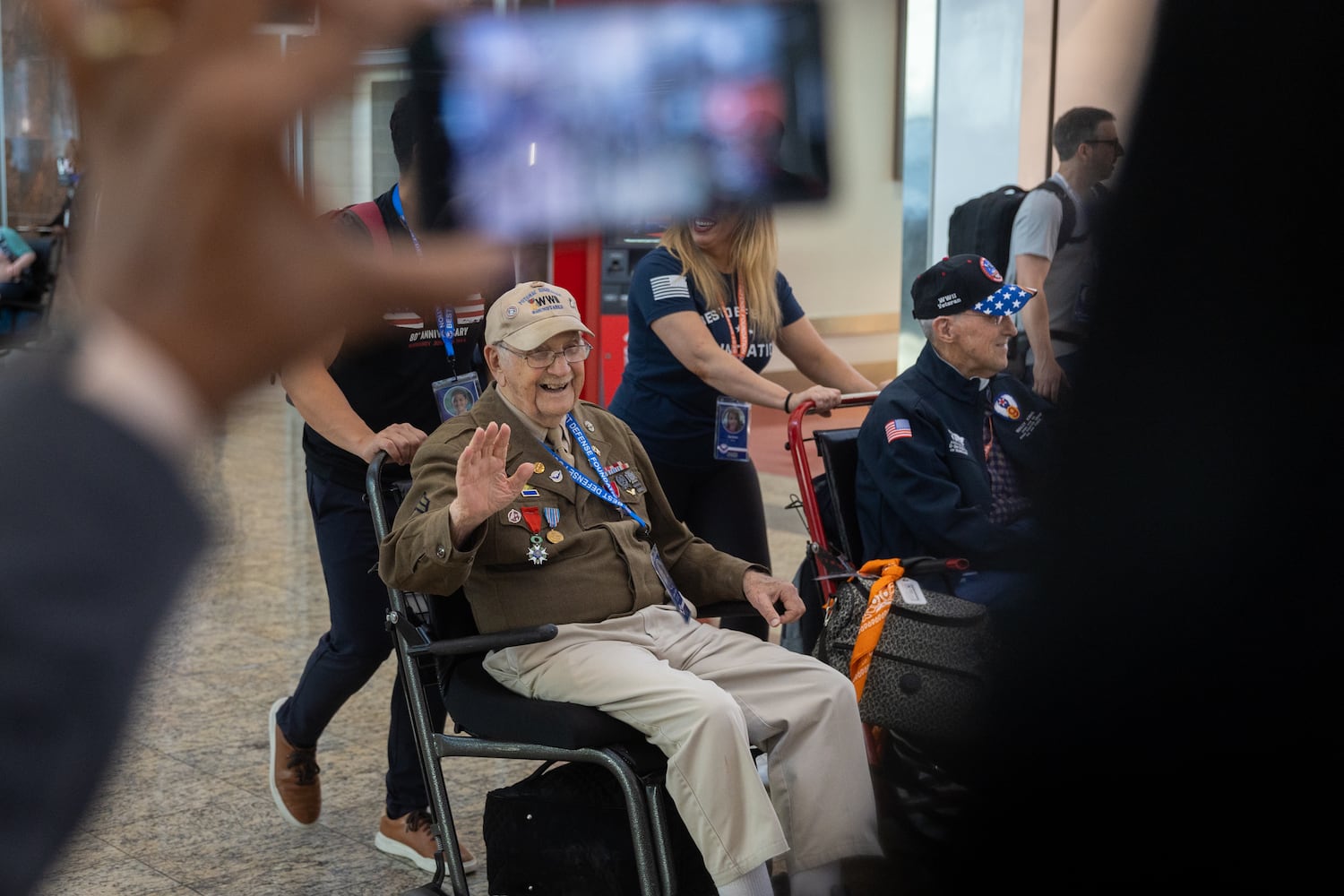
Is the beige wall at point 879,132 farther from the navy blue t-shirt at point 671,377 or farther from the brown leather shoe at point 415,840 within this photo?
the brown leather shoe at point 415,840

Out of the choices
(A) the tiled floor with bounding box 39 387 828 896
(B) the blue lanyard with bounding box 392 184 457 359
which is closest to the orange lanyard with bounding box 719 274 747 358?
(A) the tiled floor with bounding box 39 387 828 896

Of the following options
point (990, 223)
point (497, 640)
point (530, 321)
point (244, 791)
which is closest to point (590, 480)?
point (530, 321)

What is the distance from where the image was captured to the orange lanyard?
153 inches

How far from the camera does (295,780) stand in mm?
3516

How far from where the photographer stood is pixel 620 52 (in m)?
1.23

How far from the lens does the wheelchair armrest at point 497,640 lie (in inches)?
105

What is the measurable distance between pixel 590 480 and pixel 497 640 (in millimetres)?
524

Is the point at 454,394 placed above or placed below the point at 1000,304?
below

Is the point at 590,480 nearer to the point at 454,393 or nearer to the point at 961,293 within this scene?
the point at 454,393

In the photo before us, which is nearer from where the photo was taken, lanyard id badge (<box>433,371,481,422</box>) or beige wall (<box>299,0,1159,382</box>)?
beige wall (<box>299,0,1159,382</box>)

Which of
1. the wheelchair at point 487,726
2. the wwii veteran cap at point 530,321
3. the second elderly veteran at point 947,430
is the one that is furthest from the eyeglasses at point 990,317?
the wheelchair at point 487,726

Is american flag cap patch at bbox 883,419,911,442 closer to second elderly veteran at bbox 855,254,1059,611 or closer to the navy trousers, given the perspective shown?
second elderly veteran at bbox 855,254,1059,611

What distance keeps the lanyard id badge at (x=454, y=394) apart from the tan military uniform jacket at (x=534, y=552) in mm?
113

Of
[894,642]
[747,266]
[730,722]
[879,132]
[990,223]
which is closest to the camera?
[730,722]
